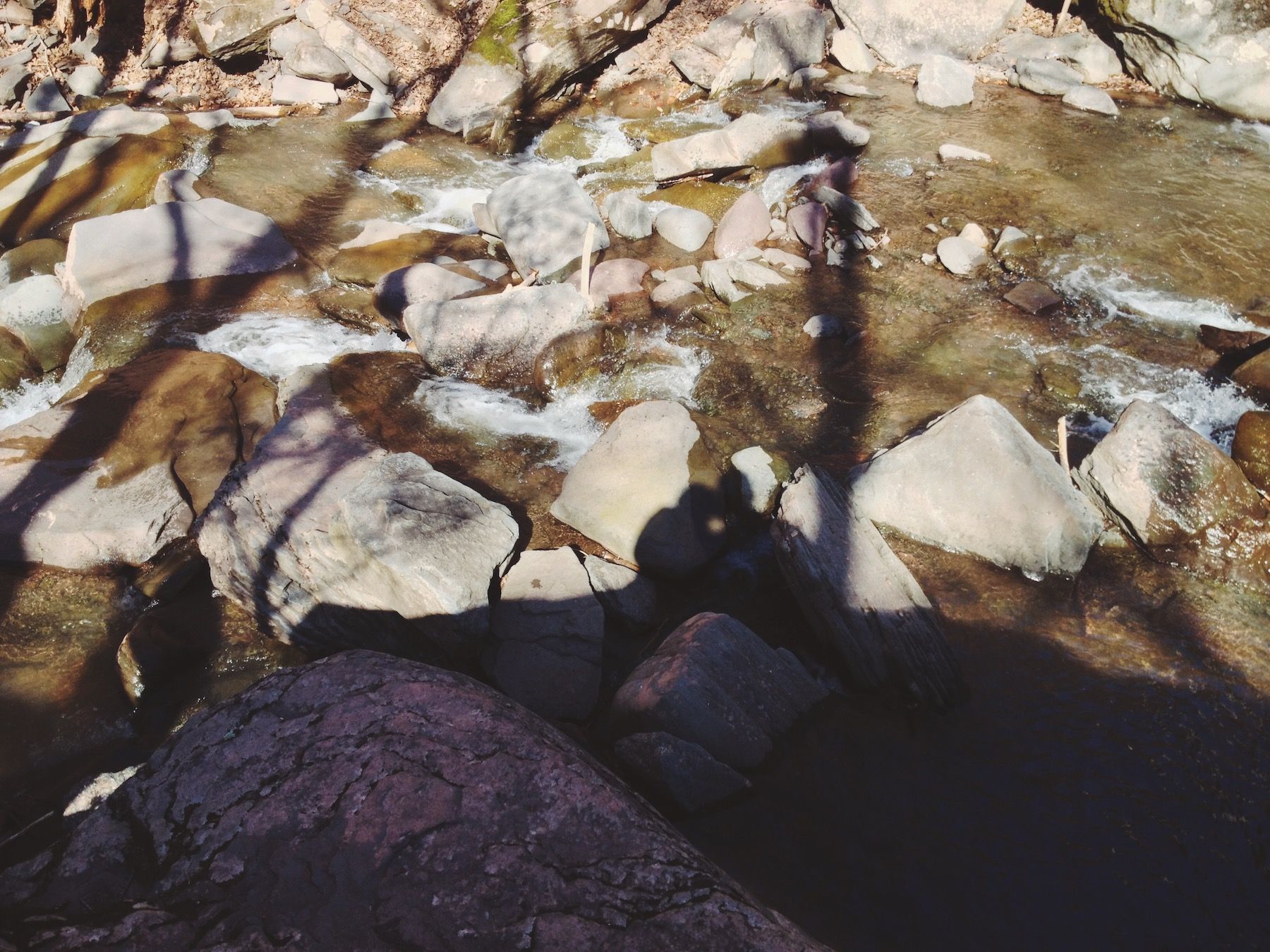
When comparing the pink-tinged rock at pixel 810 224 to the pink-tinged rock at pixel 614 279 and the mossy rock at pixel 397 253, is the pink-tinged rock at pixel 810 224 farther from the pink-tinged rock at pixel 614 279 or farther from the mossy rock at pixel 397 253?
the mossy rock at pixel 397 253

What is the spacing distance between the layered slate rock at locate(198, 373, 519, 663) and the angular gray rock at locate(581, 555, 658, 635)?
1.85 ft

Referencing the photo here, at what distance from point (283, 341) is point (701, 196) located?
4.79 m

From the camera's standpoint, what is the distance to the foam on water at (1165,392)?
5.39 meters

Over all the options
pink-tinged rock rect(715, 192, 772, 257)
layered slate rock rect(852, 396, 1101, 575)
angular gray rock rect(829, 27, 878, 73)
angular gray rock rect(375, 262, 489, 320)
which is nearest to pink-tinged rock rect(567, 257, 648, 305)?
pink-tinged rock rect(715, 192, 772, 257)

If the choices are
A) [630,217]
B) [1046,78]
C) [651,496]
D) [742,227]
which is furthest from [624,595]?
[1046,78]

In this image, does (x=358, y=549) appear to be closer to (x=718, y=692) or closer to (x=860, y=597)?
(x=718, y=692)

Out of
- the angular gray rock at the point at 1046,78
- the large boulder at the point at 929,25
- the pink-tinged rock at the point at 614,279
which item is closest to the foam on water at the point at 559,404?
the pink-tinged rock at the point at 614,279

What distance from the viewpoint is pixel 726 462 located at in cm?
535

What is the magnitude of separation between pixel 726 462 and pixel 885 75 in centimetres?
874

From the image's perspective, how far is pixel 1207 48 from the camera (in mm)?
9500

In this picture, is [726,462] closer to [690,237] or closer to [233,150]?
[690,237]

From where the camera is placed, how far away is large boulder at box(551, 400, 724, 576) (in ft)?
15.2

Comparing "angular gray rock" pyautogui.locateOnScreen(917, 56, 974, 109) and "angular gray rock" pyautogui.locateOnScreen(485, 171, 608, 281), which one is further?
"angular gray rock" pyautogui.locateOnScreen(917, 56, 974, 109)

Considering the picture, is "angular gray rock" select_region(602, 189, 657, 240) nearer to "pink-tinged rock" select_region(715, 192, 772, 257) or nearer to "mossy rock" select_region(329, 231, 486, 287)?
"pink-tinged rock" select_region(715, 192, 772, 257)
